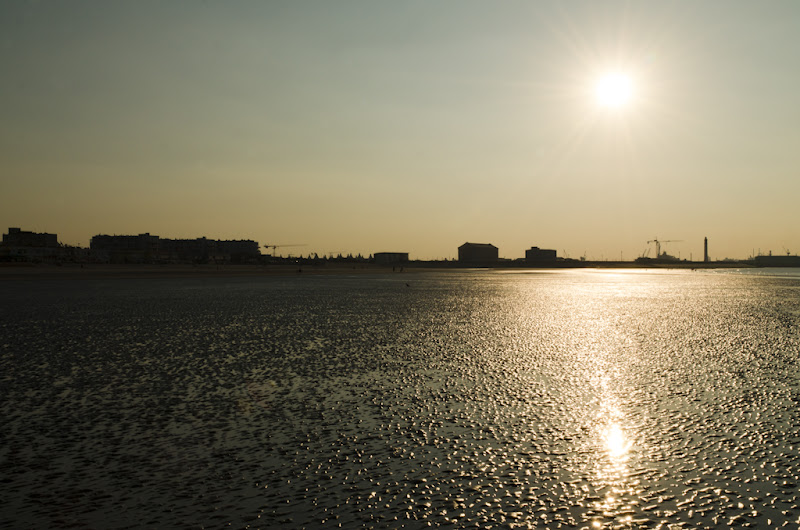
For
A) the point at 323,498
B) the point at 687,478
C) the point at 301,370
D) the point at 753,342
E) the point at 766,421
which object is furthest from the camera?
the point at 753,342

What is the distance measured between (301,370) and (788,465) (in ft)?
42.7

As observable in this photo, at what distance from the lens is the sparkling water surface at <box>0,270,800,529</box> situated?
8.02m

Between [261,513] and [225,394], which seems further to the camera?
[225,394]

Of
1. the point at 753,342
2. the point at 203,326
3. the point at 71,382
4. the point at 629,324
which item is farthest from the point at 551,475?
the point at 629,324

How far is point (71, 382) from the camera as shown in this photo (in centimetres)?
1638

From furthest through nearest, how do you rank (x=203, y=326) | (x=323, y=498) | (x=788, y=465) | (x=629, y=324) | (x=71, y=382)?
1. (x=629, y=324)
2. (x=203, y=326)
3. (x=71, y=382)
4. (x=788, y=465)
5. (x=323, y=498)

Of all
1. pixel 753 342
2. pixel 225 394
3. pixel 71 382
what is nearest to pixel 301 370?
pixel 225 394

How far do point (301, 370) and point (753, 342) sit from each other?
779 inches

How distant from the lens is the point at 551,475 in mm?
9289

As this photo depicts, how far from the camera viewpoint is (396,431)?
11797 millimetres

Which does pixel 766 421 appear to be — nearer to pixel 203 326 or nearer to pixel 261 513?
pixel 261 513

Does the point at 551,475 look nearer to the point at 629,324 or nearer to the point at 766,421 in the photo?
the point at 766,421

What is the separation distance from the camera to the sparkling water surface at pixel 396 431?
8.02 metres

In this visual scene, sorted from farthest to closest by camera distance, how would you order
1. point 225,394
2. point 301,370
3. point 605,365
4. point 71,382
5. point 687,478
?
point 605,365, point 301,370, point 71,382, point 225,394, point 687,478
